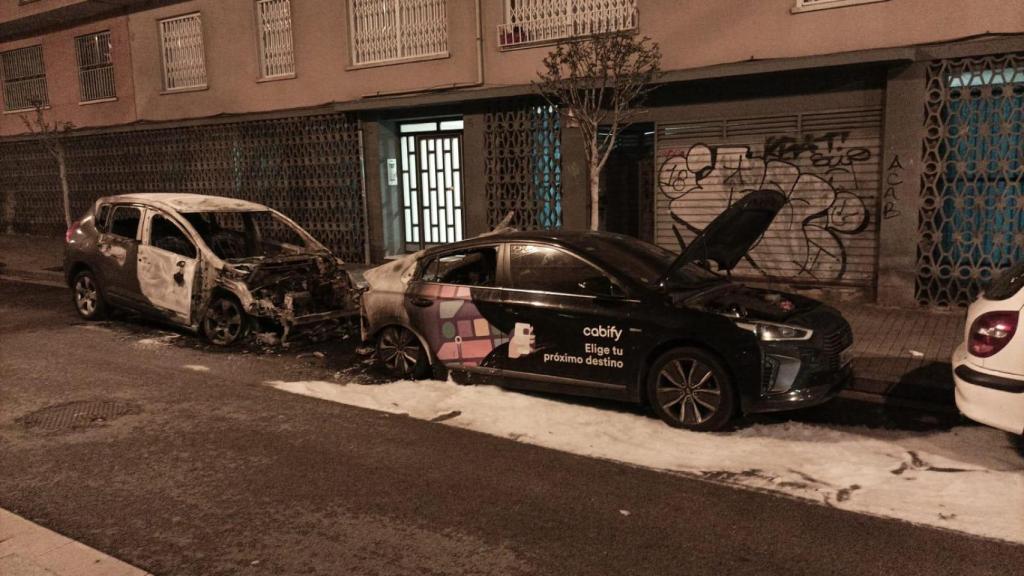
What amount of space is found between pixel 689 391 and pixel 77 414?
4.93 meters

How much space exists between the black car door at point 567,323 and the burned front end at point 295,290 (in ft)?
9.07

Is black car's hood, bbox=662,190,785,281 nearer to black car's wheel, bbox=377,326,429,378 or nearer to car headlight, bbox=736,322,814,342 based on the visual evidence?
car headlight, bbox=736,322,814,342

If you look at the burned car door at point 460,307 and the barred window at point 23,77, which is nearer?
the burned car door at point 460,307

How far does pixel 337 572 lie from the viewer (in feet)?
11.7

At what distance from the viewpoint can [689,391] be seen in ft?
18.3

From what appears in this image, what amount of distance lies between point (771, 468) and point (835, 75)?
7143 mm

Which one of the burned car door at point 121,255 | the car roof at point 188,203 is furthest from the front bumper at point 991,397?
the burned car door at point 121,255

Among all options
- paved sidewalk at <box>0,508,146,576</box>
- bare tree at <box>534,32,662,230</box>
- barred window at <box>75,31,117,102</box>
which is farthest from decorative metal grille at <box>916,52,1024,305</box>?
barred window at <box>75,31,117,102</box>

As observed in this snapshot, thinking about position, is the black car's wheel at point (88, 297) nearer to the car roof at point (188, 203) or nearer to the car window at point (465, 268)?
the car roof at point (188, 203)

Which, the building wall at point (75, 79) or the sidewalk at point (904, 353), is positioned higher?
the building wall at point (75, 79)

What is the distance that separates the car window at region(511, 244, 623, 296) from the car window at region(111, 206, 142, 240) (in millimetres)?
5492

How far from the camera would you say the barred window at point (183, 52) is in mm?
17062

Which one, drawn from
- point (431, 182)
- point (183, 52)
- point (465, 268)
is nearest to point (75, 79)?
point (183, 52)

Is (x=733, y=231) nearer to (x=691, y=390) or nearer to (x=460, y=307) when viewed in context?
(x=691, y=390)
